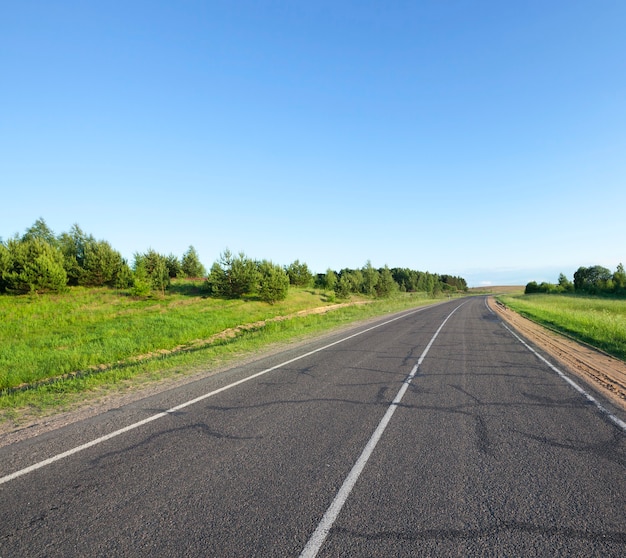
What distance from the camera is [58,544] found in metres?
2.78

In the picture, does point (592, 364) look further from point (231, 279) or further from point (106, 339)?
point (231, 279)

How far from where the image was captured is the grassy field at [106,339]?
8.62m

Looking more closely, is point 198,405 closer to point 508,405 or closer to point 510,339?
point 508,405

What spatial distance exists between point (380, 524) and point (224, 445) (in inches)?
97.1

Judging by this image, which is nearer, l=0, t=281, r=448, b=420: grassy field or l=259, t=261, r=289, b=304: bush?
l=0, t=281, r=448, b=420: grassy field

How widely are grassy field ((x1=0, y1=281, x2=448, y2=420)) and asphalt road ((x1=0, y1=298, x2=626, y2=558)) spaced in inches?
124

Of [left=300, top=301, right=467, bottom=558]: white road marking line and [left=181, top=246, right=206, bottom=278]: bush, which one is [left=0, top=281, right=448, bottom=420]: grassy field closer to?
[left=300, top=301, right=467, bottom=558]: white road marking line

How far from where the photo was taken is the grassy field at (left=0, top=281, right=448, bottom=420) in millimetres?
8625

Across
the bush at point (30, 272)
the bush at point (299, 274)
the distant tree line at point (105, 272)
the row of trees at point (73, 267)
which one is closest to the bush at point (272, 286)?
the distant tree line at point (105, 272)

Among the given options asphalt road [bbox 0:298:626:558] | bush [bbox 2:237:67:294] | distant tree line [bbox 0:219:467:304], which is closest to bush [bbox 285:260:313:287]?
distant tree line [bbox 0:219:467:304]

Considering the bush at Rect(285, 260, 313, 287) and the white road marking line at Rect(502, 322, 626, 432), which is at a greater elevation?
the bush at Rect(285, 260, 313, 287)

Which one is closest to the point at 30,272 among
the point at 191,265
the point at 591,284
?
the point at 191,265

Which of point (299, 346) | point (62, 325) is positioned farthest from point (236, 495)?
point (62, 325)

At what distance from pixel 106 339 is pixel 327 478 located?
58.3ft
